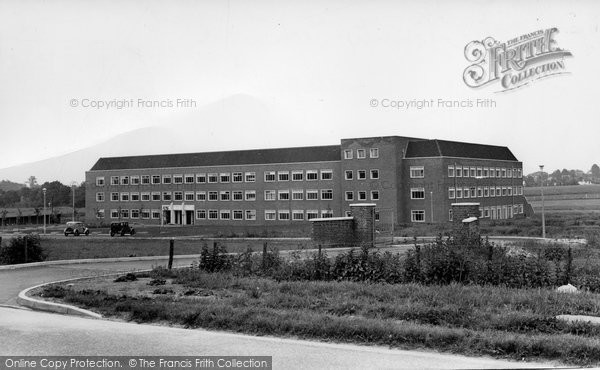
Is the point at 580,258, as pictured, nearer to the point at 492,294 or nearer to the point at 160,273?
the point at 492,294

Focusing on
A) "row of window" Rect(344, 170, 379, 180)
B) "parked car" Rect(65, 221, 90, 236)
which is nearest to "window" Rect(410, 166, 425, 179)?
"row of window" Rect(344, 170, 379, 180)

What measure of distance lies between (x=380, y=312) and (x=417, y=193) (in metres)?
61.2

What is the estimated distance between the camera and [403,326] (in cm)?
977

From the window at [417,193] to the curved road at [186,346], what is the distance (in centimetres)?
6166

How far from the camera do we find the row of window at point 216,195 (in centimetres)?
7693

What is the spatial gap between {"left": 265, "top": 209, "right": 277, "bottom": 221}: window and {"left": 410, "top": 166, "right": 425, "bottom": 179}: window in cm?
1950

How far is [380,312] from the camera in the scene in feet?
36.5

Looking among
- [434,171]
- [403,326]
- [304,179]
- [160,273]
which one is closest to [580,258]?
[403,326]

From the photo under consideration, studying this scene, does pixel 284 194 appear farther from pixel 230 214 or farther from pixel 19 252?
pixel 19 252

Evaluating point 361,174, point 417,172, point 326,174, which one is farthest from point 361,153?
point 417,172

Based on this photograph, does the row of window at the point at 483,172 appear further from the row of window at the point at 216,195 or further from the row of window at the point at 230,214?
the row of window at the point at 230,214

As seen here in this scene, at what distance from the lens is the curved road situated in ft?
26.7

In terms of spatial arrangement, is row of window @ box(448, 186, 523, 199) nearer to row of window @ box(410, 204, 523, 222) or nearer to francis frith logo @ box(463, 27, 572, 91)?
row of window @ box(410, 204, 523, 222)

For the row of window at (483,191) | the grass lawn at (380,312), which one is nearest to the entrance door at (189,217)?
the row of window at (483,191)
